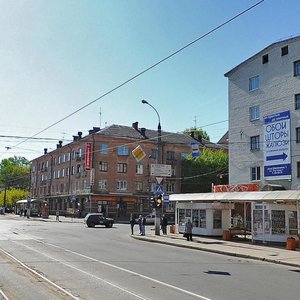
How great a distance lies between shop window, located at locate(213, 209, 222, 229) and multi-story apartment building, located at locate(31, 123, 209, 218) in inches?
1203

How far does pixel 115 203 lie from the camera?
68875 mm

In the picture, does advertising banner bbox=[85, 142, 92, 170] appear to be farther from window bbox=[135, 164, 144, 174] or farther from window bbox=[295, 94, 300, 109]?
window bbox=[295, 94, 300, 109]

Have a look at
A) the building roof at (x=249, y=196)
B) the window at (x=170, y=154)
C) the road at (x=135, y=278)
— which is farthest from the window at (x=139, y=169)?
the road at (x=135, y=278)

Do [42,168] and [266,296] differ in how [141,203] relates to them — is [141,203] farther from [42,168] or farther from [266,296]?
[266,296]

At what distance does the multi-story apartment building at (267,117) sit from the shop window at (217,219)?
784cm

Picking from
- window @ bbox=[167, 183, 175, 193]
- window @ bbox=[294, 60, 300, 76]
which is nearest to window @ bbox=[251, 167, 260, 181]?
window @ bbox=[294, 60, 300, 76]

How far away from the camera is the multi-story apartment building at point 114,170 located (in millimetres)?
68125

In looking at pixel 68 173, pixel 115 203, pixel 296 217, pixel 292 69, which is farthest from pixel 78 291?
pixel 68 173

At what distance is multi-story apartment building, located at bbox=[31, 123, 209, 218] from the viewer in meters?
68.1

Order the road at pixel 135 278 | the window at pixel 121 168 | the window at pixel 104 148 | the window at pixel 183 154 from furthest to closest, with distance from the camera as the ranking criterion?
the window at pixel 183 154 < the window at pixel 121 168 < the window at pixel 104 148 < the road at pixel 135 278

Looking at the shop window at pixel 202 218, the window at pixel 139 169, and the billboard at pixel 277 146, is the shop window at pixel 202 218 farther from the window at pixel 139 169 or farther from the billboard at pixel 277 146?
the window at pixel 139 169

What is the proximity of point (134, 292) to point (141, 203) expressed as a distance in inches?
2407

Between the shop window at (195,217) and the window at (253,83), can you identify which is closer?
the shop window at (195,217)

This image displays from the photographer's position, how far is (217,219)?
109 feet
